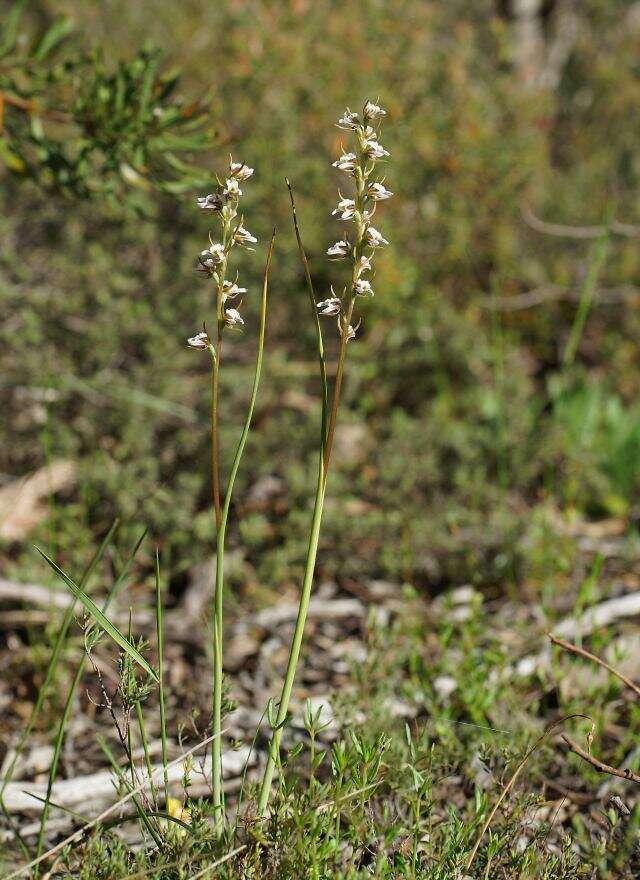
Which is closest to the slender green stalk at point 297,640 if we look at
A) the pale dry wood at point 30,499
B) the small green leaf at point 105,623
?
the small green leaf at point 105,623

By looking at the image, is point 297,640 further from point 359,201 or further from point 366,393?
point 366,393

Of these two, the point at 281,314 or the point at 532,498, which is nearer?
the point at 532,498

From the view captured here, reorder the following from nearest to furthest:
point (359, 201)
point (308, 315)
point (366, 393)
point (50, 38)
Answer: point (359, 201) < point (50, 38) < point (366, 393) < point (308, 315)

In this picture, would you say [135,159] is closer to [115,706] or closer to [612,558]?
[115,706]

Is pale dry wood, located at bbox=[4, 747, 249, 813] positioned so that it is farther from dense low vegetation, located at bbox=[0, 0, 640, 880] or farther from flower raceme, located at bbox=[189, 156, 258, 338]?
flower raceme, located at bbox=[189, 156, 258, 338]

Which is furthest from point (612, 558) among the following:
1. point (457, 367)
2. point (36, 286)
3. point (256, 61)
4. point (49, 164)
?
point (256, 61)

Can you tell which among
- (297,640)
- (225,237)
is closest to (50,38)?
(225,237)

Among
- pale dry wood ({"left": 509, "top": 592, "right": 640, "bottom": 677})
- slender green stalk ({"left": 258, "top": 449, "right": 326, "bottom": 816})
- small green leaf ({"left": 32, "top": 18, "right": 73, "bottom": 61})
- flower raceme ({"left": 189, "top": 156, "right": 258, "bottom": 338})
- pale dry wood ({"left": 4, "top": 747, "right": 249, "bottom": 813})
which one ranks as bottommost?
pale dry wood ({"left": 4, "top": 747, "right": 249, "bottom": 813})

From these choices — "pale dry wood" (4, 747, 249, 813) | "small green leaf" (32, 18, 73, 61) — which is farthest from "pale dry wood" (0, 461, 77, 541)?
"small green leaf" (32, 18, 73, 61)
